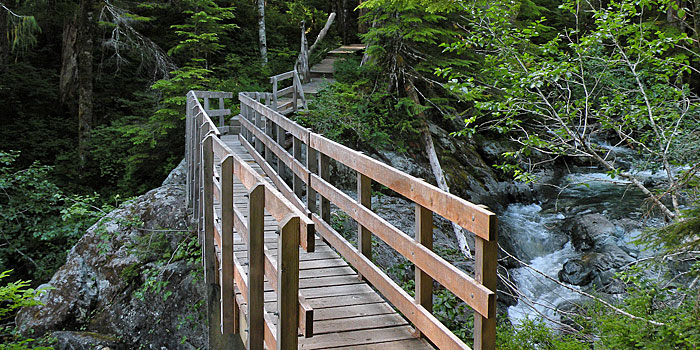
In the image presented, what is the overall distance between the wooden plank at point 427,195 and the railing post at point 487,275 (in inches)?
1.5

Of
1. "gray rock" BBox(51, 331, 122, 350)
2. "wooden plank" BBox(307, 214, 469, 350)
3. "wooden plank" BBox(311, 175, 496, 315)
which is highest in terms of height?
"wooden plank" BBox(311, 175, 496, 315)

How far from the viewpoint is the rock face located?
8477 mm

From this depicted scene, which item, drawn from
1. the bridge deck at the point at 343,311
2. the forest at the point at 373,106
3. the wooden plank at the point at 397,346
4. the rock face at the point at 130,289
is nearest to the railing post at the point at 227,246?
the bridge deck at the point at 343,311

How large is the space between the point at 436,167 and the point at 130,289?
663 cm

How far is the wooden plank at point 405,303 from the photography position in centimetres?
333

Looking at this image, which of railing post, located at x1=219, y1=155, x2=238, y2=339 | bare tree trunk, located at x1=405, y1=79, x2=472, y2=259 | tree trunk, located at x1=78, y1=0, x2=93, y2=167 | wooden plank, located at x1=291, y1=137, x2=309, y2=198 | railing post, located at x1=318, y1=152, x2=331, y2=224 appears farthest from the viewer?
tree trunk, located at x1=78, y1=0, x2=93, y2=167

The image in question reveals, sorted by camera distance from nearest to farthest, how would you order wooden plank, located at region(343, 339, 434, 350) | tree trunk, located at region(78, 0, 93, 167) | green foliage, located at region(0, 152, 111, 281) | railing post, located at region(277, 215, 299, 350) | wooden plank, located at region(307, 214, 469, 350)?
1. railing post, located at region(277, 215, 299, 350)
2. wooden plank, located at region(307, 214, 469, 350)
3. wooden plank, located at region(343, 339, 434, 350)
4. green foliage, located at region(0, 152, 111, 281)
5. tree trunk, located at region(78, 0, 93, 167)

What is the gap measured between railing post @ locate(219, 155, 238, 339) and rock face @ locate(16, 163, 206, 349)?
3.66 m

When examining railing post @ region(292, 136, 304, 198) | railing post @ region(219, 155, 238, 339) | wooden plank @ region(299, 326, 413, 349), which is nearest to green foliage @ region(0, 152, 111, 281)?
railing post @ region(292, 136, 304, 198)

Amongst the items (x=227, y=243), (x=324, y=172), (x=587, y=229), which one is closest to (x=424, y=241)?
(x=227, y=243)

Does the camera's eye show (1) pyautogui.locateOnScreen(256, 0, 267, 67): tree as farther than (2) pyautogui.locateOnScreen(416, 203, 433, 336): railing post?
Yes

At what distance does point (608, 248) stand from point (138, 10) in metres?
16.7

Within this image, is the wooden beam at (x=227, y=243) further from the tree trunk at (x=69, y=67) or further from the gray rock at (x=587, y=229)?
the tree trunk at (x=69, y=67)

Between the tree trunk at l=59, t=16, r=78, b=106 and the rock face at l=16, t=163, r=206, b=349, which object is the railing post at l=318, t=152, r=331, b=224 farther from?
the tree trunk at l=59, t=16, r=78, b=106
